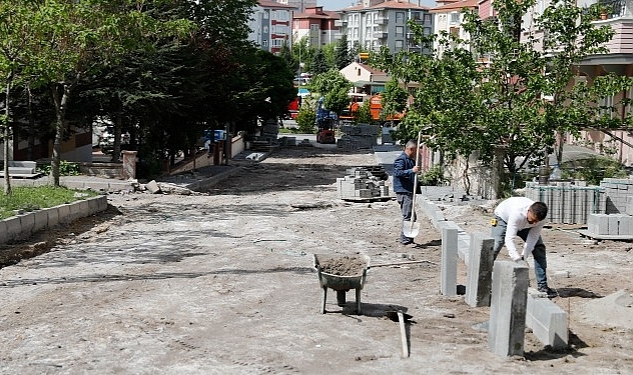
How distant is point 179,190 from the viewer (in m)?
26.2

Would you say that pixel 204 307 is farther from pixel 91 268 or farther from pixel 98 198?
pixel 98 198

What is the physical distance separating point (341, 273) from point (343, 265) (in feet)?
0.66

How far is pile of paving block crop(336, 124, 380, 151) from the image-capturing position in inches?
2104

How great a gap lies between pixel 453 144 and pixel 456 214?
76.6 inches

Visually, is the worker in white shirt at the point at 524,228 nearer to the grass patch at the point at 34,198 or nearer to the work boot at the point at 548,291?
the work boot at the point at 548,291

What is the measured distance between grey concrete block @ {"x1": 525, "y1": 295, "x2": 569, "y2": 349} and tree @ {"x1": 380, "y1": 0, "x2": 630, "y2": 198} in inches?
404

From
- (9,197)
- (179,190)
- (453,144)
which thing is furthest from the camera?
(179,190)

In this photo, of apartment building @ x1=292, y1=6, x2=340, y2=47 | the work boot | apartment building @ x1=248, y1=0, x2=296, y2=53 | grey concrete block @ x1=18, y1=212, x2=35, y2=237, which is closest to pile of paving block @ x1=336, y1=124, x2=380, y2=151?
grey concrete block @ x1=18, y1=212, x2=35, y2=237

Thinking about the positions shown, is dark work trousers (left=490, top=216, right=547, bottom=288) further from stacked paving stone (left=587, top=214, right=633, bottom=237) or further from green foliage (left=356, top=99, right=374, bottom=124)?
green foliage (left=356, top=99, right=374, bottom=124)

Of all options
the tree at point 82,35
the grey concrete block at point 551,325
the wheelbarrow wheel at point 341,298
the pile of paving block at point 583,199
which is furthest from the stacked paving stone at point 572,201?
the tree at point 82,35

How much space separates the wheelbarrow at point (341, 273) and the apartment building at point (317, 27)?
153 m

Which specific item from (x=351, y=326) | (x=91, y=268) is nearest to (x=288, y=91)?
(x=91, y=268)

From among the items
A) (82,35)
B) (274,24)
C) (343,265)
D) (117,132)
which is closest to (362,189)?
(82,35)

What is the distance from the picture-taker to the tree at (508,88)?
1872cm
